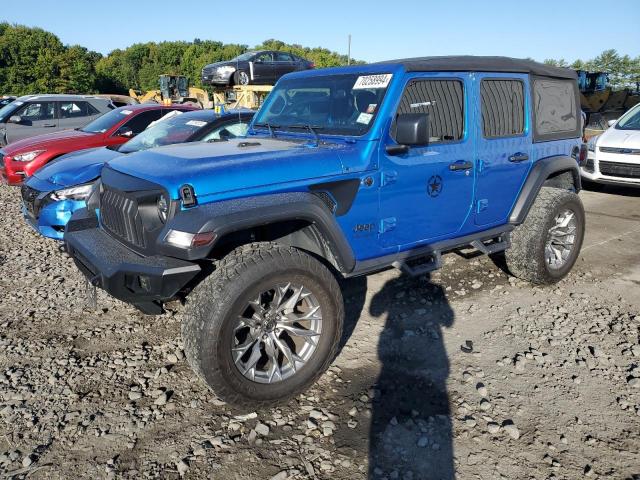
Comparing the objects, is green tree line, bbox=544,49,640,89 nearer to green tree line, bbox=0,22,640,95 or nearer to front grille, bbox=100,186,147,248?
green tree line, bbox=0,22,640,95


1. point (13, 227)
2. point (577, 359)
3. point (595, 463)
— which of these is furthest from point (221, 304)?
point (13, 227)

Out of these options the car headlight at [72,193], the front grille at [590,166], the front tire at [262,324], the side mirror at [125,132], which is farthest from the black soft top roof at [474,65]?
the side mirror at [125,132]

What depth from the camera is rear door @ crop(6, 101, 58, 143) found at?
10.6 meters

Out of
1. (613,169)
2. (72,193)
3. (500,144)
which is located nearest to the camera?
(500,144)

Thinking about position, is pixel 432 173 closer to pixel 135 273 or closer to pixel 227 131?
pixel 135 273

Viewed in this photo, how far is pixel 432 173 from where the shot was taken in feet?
11.9

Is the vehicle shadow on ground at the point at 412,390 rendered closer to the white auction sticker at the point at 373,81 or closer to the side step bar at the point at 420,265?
the side step bar at the point at 420,265

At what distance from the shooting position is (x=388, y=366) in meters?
3.44

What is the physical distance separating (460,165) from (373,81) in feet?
3.04

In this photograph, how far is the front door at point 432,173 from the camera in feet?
11.3

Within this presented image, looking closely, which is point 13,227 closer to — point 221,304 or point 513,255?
point 221,304

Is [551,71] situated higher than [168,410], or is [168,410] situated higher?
[551,71]

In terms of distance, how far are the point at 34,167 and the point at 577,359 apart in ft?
24.4

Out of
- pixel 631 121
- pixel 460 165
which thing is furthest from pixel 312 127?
pixel 631 121
